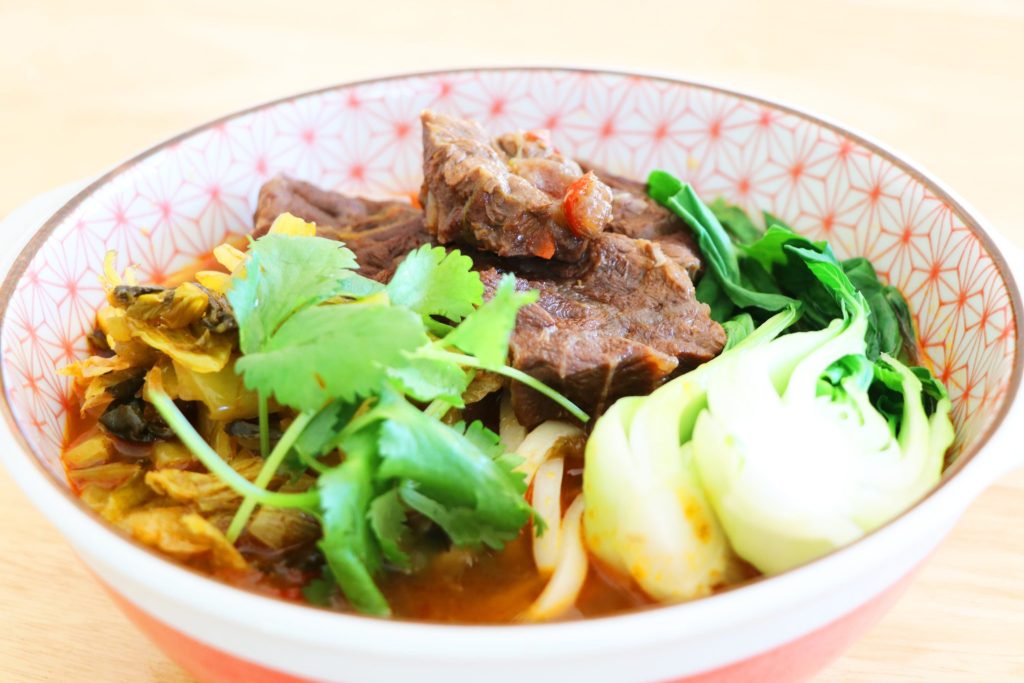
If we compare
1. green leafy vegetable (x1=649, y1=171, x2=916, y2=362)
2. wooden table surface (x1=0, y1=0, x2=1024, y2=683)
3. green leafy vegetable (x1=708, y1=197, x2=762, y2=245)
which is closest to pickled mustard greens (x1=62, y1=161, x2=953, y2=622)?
green leafy vegetable (x1=649, y1=171, x2=916, y2=362)

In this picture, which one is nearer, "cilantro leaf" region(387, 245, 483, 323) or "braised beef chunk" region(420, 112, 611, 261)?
"cilantro leaf" region(387, 245, 483, 323)

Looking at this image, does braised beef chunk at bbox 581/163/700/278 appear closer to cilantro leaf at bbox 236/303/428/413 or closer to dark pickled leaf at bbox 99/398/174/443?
cilantro leaf at bbox 236/303/428/413

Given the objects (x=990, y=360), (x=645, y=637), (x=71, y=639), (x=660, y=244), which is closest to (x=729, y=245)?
(x=660, y=244)

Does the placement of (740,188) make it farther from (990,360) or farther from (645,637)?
(645,637)

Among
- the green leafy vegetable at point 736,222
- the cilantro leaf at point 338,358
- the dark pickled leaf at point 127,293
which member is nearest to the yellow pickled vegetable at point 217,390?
the dark pickled leaf at point 127,293

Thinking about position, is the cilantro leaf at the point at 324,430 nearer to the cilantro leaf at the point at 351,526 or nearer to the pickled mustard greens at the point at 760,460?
the cilantro leaf at the point at 351,526

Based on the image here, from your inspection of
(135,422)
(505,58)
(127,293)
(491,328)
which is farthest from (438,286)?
(505,58)
